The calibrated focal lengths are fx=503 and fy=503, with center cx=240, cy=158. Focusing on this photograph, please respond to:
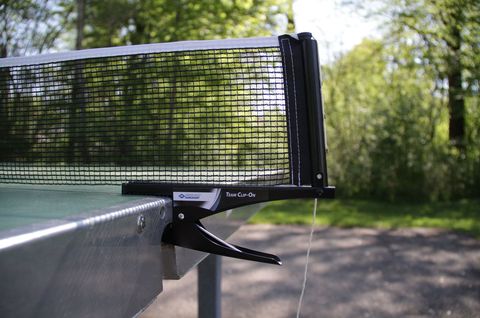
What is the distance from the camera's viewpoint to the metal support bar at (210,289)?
8.59ft

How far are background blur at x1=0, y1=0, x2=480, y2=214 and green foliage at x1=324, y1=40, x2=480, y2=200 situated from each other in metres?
0.02

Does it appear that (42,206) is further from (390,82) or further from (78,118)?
(390,82)

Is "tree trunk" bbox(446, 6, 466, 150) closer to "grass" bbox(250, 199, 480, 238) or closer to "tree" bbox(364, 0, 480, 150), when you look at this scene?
"tree" bbox(364, 0, 480, 150)

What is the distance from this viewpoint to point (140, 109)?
2.06 m

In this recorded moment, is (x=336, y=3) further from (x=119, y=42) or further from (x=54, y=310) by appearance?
(x=54, y=310)

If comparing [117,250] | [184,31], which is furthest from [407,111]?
[117,250]

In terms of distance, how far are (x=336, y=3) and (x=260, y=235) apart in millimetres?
5495

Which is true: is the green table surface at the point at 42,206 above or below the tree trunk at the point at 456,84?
below

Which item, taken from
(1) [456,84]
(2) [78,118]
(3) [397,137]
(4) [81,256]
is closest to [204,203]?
(4) [81,256]

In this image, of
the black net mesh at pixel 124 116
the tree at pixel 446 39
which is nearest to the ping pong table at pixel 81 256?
the black net mesh at pixel 124 116

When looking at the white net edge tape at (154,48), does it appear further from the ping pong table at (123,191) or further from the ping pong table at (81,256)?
the ping pong table at (81,256)

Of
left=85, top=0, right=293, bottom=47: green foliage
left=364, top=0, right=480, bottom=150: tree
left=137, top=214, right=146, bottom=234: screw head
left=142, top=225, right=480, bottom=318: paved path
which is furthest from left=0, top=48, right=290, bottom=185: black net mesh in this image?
left=364, top=0, right=480, bottom=150: tree

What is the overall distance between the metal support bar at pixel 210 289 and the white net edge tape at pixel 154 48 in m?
1.25

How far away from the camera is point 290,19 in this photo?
9.87 m
